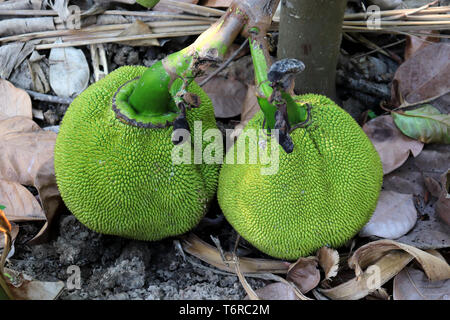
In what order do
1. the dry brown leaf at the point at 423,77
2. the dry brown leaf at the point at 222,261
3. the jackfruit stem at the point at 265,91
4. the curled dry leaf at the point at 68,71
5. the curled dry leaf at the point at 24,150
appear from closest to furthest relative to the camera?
1. the jackfruit stem at the point at 265,91
2. the dry brown leaf at the point at 222,261
3. the curled dry leaf at the point at 24,150
4. the dry brown leaf at the point at 423,77
5. the curled dry leaf at the point at 68,71

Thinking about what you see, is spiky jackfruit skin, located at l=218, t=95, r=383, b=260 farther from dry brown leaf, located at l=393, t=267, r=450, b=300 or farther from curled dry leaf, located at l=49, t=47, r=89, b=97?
curled dry leaf, located at l=49, t=47, r=89, b=97

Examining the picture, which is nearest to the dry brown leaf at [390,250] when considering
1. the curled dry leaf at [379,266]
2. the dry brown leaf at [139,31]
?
the curled dry leaf at [379,266]

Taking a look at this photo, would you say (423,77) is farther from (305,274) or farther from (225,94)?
(305,274)

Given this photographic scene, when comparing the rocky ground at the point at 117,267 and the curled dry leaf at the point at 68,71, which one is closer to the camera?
the rocky ground at the point at 117,267

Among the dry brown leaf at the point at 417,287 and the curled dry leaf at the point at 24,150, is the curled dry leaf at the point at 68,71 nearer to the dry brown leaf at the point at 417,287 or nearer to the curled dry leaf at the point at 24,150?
the curled dry leaf at the point at 24,150

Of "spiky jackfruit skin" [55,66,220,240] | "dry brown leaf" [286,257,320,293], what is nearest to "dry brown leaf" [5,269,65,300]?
"spiky jackfruit skin" [55,66,220,240]
